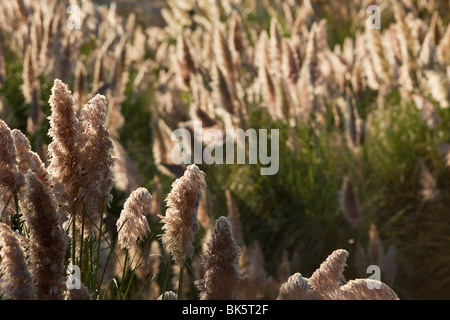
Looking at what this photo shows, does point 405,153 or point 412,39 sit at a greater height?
point 412,39

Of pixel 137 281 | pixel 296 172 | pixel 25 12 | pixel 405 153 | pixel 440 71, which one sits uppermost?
pixel 25 12

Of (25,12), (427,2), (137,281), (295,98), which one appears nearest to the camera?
(137,281)

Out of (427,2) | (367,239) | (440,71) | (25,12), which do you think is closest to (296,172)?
(367,239)

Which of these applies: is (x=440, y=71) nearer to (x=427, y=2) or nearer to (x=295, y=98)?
(x=295, y=98)

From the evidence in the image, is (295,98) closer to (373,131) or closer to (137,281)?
(373,131)

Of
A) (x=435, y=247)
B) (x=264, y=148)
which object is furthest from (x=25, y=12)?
(x=435, y=247)

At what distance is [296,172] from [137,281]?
1.01 m

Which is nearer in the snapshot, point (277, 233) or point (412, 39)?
point (277, 233)

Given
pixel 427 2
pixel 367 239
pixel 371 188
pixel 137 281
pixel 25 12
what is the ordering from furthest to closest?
1. pixel 427 2
2. pixel 25 12
3. pixel 371 188
4. pixel 367 239
5. pixel 137 281

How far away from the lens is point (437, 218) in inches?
149

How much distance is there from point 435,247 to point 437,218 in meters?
0.18

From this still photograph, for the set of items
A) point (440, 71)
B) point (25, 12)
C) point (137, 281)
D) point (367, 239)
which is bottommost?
point (137, 281)

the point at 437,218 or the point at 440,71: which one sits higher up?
the point at 440,71

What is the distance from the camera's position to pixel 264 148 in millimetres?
3713
